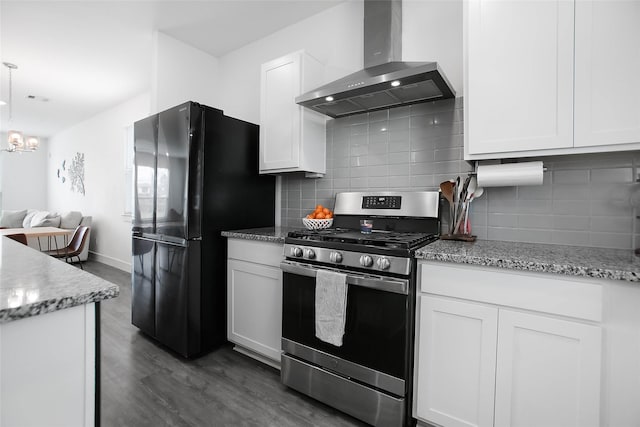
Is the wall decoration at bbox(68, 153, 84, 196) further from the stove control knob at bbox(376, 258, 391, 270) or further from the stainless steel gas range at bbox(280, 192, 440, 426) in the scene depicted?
the stove control knob at bbox(376, 258, 391, 270)

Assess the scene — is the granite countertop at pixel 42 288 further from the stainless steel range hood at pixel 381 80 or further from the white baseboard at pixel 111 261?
the white baseboard at pixel 111 261

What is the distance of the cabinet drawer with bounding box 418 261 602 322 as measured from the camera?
119 cm

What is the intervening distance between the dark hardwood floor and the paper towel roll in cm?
149

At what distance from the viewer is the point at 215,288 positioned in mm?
2396

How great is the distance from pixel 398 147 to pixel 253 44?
2.05 m

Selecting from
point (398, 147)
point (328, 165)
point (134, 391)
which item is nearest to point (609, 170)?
point (398, 147)

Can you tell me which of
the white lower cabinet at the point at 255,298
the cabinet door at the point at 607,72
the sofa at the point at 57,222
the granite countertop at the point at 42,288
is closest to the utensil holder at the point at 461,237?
the cabinet door at the point at 607,72

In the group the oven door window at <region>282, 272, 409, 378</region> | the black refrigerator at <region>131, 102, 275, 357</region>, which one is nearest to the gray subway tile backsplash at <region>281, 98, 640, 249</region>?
the black refrigerator at <region>131, 102, 275, 357</region>

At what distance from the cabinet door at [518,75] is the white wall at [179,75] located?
2727 mm

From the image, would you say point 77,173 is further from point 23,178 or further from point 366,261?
point 366,261

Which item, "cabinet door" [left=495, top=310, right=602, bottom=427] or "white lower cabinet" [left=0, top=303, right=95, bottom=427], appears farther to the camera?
"cabinet door" [left=495, top=310, right=602, bottom=427]

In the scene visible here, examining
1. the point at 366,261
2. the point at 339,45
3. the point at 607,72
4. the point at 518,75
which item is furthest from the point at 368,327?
the point at 339,45

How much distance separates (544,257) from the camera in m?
1.35

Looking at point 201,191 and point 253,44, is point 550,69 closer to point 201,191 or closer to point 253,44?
point 201,191
